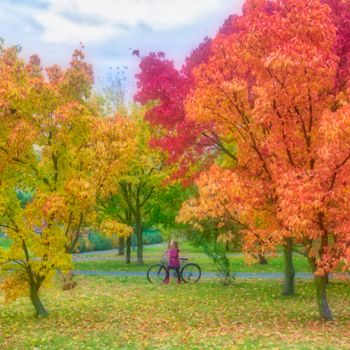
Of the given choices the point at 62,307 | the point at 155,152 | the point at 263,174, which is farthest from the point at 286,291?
the point at 155,152

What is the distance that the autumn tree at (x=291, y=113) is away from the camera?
1028 centimetres

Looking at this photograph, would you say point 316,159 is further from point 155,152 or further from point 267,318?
point 155,152

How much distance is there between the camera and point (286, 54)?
10.4 meters

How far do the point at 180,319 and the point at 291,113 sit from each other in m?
6.35

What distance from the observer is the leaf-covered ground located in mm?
10625

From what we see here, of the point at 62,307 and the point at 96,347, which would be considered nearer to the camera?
the point at 96,347

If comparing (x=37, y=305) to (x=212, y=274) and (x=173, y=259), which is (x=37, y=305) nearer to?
(x=173, y=259)

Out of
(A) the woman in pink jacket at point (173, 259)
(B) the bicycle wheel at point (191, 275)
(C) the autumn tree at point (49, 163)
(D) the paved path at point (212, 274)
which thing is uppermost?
(C) the autumn tree at point (49, 163)

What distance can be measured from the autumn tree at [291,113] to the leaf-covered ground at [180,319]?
1576 mm

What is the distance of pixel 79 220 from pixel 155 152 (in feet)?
49.3

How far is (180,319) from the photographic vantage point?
1349 centimetres

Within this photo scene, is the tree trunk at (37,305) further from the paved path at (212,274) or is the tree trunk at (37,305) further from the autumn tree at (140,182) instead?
the autumn tree at (140,182)

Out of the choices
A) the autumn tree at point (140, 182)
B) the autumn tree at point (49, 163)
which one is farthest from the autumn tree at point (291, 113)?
the autumn tree at point (140, 182)

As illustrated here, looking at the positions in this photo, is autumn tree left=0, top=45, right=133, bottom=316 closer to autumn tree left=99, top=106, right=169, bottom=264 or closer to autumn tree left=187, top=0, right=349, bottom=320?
autumn tree left=187, top=0, right=349, bottom=320
